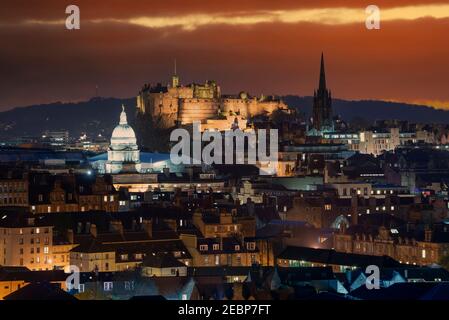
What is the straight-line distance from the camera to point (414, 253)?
7706cm

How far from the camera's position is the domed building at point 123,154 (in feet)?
389

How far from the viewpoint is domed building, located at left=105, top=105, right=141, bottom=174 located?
389 feet

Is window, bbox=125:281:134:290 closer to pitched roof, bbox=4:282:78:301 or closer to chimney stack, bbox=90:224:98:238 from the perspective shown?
pitched roof, bbox=4:282:78:301

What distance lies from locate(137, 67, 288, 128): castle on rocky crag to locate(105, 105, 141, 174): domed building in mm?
27632

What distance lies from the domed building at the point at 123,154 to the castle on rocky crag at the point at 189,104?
27632 millimetres

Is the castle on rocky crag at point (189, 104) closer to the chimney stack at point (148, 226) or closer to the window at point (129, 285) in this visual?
the chimney stack at point (148, 226)

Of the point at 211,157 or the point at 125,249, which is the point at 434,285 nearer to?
the point at 125,249

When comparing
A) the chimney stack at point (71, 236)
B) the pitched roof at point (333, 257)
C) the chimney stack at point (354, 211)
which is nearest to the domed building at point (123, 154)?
the chimney stack at point (354, 211)

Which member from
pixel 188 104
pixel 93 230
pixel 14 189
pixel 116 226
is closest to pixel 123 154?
pixel 14 189

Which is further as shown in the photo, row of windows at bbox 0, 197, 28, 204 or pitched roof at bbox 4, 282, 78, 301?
row of windows at bbox 0, 197, 28, 204

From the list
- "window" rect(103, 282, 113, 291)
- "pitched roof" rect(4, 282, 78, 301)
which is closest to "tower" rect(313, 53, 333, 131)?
"window" rect(103, 282, 113, 291)

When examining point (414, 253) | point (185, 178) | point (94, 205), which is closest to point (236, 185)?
point (185, 178)

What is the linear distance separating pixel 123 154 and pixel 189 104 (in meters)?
35.9

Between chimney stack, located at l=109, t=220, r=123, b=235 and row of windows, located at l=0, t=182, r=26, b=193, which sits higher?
row of windows, located at l=0, t=182, r=26, b=193
